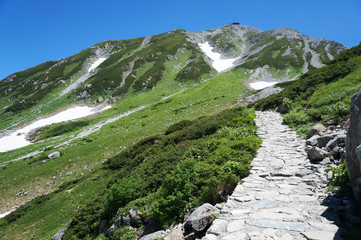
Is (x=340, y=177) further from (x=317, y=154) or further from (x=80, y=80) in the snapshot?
(x=80, y=80)

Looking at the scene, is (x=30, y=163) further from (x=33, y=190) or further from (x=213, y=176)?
(x=213, y=176)

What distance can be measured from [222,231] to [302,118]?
1253 centimetres

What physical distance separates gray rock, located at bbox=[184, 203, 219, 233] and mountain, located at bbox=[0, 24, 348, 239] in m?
1.01

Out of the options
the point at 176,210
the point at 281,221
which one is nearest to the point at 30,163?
the point at 176,210

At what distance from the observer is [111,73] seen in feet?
284

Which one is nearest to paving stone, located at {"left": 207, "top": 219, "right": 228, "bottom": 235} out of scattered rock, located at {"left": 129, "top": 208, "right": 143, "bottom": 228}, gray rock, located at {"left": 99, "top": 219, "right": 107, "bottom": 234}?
scattered rock, located at {"left": 129, "top": 208, "right": 143, "bottom": 228}

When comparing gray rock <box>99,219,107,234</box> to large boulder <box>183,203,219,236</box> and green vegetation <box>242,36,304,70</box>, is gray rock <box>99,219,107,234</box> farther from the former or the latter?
green vegetation <box>242,36,304,70</box>

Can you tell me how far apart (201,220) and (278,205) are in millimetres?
2213

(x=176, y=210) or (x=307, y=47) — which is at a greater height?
(x=307, y=47)

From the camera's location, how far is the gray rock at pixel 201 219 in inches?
212

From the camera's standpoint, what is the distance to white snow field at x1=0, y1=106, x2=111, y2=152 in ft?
146

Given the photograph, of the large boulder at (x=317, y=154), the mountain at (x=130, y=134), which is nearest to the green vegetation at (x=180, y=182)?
the mountain at (x=130, y=134)

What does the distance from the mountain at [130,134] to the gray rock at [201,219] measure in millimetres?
1009

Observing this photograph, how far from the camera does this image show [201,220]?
18.0 feet
